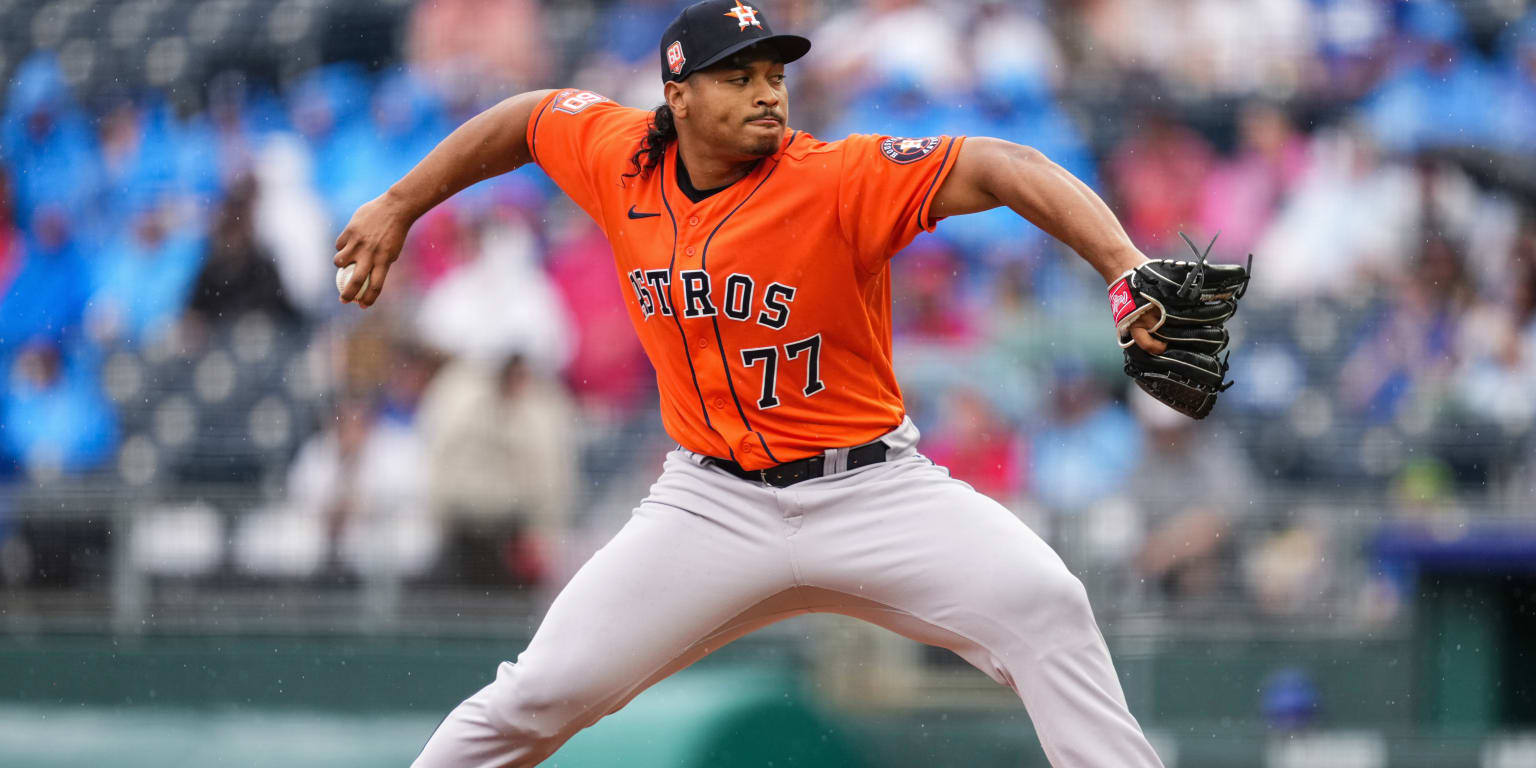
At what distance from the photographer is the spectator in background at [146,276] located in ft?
21.7

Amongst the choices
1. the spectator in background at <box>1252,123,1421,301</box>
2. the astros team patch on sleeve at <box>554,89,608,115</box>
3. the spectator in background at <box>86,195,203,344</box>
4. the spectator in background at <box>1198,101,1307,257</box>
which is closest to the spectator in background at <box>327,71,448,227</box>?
the spectator in background at <box>86,195,203,344</box>

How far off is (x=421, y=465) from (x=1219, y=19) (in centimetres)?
360

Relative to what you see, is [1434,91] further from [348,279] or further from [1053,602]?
[348,279]

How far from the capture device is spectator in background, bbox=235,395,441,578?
5691 mm

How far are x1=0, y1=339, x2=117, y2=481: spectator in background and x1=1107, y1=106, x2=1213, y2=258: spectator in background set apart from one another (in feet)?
13.6

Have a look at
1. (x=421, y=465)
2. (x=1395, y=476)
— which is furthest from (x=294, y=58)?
(x=1395, y=476)

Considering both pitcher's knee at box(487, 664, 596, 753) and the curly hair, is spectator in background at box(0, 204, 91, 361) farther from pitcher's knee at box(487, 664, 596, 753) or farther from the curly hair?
pitcher's knee at box(487, 664, 596, 753)

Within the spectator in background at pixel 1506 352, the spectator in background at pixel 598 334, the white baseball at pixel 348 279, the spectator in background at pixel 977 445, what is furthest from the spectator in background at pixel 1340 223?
the white baseball at pixel 348 279

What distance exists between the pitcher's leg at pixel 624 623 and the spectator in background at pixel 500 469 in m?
2.41

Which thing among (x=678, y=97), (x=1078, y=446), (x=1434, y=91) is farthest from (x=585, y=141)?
(x=1434, y=91)

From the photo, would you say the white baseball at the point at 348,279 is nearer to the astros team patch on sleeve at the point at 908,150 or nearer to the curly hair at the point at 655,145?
the curly hair at the point at 655,145

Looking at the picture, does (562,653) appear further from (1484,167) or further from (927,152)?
(1484,167)

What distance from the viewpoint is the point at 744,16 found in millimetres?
3119

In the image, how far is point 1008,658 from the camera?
120 inches
